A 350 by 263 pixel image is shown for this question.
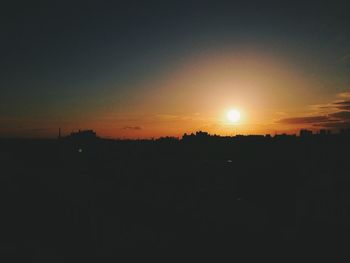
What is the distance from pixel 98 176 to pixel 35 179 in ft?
19.5

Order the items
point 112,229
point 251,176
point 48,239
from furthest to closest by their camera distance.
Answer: point 251,176 → point 112,229 → point 48,239

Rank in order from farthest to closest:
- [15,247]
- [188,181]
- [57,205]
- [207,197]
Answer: [188,181] → [207,197] → [57,205] → [15,247]

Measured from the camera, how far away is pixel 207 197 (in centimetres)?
2031

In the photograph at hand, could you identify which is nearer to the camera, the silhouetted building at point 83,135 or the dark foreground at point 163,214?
the dark foreground at point 163,214

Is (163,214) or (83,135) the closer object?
(163,214)

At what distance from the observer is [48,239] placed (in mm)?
13523

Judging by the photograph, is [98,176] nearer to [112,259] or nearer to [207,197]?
[207,197]

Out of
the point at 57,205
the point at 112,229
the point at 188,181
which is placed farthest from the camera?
the point at 188,181

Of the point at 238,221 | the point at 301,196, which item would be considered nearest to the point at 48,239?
the point at 238,221

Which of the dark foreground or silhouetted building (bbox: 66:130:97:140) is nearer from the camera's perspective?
the dark foreground

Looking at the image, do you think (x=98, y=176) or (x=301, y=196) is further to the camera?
(x=98, y=176)

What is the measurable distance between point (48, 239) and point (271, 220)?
11579mm

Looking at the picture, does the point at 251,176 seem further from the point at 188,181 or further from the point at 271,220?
the point at 271,220

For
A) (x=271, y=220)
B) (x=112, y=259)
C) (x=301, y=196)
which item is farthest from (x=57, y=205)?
(x=301, y=196)
